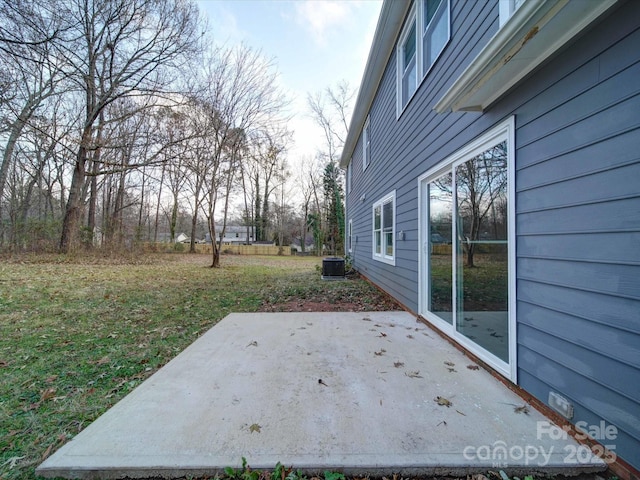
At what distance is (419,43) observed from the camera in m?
4.05

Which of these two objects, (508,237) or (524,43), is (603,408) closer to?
(508,237)

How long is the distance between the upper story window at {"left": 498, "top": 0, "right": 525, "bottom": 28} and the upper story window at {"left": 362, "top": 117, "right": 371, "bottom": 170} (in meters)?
5.50

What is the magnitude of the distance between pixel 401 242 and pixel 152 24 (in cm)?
1131

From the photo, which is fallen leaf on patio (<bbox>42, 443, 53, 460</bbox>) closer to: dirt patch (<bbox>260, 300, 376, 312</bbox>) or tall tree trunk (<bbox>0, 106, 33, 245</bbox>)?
dirt patch (<bbox>260, 300, 376, 312</bbox>)

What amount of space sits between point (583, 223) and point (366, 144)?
7107 mm

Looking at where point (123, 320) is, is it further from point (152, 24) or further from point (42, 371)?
point (152, 24)

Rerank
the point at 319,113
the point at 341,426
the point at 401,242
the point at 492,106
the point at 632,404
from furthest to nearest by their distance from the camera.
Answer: the point at 319,113
the point at 401,242
the point at 492,106
the point at 341,426
the point at 632,404

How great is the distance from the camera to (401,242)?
4.82 meters

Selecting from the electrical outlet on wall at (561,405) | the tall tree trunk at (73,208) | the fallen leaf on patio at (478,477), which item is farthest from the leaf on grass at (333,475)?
the tall tree trunk at (73,208)

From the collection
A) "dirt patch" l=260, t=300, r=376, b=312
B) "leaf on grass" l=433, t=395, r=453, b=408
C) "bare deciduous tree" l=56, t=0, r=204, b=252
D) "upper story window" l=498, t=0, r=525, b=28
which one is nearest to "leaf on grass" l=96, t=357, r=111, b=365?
"dirt patch" l=260, t=300, r=376, b=312

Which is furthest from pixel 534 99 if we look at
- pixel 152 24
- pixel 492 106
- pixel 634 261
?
pixel 152 24

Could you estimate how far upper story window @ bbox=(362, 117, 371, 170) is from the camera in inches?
306

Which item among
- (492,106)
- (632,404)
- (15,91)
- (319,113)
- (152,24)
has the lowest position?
(632,404)

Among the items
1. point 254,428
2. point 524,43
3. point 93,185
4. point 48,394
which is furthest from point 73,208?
point 524,43
